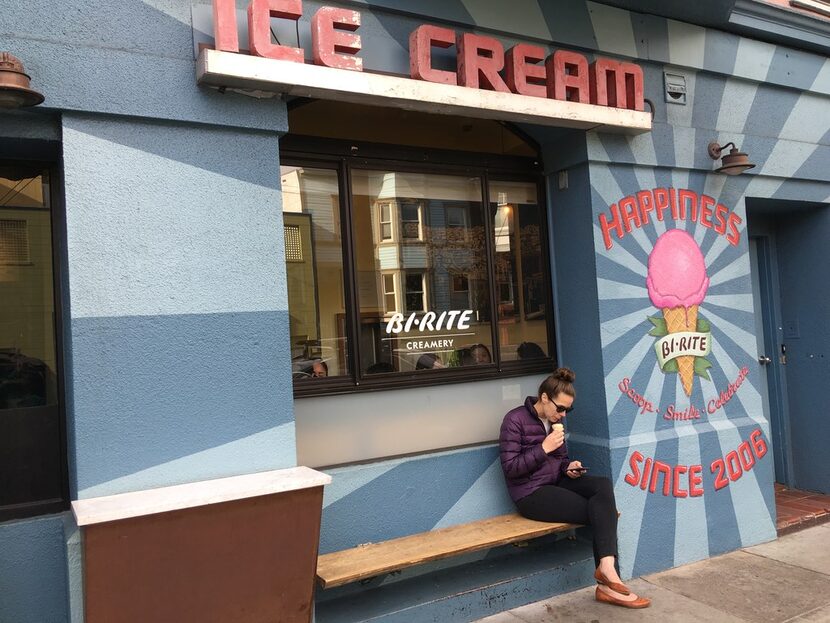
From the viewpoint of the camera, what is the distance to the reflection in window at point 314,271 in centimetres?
425

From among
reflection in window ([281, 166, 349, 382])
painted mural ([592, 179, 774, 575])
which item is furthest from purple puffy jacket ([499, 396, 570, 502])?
reflection in window ([281, 166, 349, 382])

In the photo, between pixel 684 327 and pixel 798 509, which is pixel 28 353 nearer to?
pixel 684 327

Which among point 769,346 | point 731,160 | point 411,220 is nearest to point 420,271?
point 411,220

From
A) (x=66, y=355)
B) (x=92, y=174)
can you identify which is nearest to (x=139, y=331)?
(x=66, y=355)

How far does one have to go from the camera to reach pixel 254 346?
11.5 feet

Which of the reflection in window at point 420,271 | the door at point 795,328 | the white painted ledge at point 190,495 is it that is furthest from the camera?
the door at point 795,328

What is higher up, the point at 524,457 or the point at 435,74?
the point at 435,74

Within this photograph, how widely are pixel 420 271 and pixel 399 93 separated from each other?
134 cm

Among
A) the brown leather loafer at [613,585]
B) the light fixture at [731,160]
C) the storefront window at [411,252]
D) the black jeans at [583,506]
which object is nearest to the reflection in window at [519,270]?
the storefront window at [411,252]

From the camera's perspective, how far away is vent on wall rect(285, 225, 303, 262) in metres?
4.29

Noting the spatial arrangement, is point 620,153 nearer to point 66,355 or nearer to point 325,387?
point 325,387

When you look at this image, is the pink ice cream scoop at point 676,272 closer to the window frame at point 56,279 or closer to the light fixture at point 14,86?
the window frame at point 56,279

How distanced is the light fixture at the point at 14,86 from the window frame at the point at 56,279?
40 centimetres

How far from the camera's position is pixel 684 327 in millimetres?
5094
